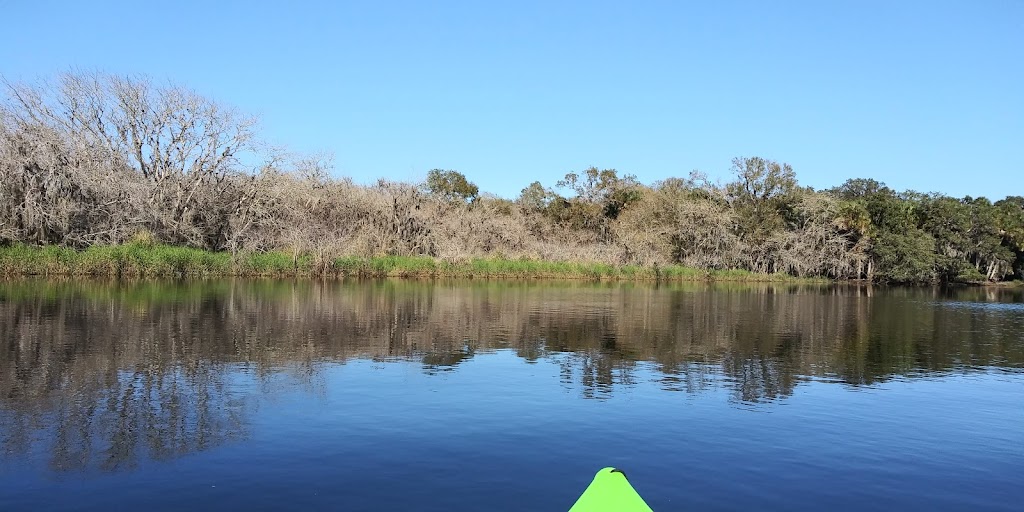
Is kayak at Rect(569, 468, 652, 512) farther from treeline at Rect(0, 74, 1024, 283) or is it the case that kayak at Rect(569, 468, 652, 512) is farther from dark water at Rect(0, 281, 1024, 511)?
treeline at Rect(0, 74, 1024, 283)

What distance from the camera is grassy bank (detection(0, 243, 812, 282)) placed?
1559 inches

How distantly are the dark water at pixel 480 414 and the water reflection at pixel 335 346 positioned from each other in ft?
0.28

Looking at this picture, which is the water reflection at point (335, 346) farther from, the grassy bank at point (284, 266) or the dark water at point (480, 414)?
the grassy bank at point (284, 266)

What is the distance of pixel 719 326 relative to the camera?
85.5ft

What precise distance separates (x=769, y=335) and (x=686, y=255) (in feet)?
146

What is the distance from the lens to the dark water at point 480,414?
8227mm

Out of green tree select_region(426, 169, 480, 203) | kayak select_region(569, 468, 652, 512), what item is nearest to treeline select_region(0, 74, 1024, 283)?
green tree select_region(426, 169, 480, 203)

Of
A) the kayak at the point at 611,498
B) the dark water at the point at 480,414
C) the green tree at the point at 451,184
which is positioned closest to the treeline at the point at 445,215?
the green tree at the point at 451,184

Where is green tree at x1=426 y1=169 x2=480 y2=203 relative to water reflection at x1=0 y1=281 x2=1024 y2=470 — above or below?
above

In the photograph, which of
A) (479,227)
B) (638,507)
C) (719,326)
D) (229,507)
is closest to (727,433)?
(638,507)

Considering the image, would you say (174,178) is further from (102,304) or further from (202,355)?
(202,355)

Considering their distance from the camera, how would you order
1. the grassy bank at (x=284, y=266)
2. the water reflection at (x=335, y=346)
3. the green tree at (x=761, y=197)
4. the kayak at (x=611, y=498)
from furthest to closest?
the green tree at (x=761, y=197) → the grassy bank at (x=284, y=266) → the water reflection at (x=335, y=346) → the kayak at (x=611, y=498)

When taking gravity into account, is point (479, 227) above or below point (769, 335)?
above

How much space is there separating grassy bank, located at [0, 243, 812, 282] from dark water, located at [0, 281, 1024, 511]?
1731 centimetres
